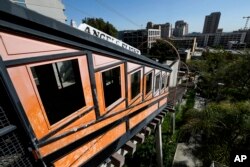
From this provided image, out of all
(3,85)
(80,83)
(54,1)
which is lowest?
(80,83)

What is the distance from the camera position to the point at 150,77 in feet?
19.5

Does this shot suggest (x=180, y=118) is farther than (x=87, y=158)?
Yes

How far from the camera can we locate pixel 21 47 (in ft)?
6.26

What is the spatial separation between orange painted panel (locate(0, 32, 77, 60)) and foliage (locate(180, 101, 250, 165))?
8.15m

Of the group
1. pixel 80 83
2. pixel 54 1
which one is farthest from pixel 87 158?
pixel 54 1

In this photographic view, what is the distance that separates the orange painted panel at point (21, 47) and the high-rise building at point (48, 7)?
2.96 meters

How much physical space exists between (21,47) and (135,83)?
11.5 ft

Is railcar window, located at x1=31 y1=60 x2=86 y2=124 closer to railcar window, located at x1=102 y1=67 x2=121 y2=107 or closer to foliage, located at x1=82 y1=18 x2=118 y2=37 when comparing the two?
railcar window, located at x1=102 y1=67 x2=121 y2=107

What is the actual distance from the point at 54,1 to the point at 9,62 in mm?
4424

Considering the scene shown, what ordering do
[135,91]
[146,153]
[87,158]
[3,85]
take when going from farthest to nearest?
[146,153], [135,91], [87,158], [3,85]

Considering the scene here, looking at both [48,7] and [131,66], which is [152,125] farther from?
[48,7]

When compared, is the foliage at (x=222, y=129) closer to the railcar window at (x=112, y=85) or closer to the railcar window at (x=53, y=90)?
the railcar window at (x=112, y=85)

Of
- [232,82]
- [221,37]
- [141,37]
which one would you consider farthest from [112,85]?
[221,37]

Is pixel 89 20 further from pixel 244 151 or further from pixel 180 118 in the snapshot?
pixel 244 151
